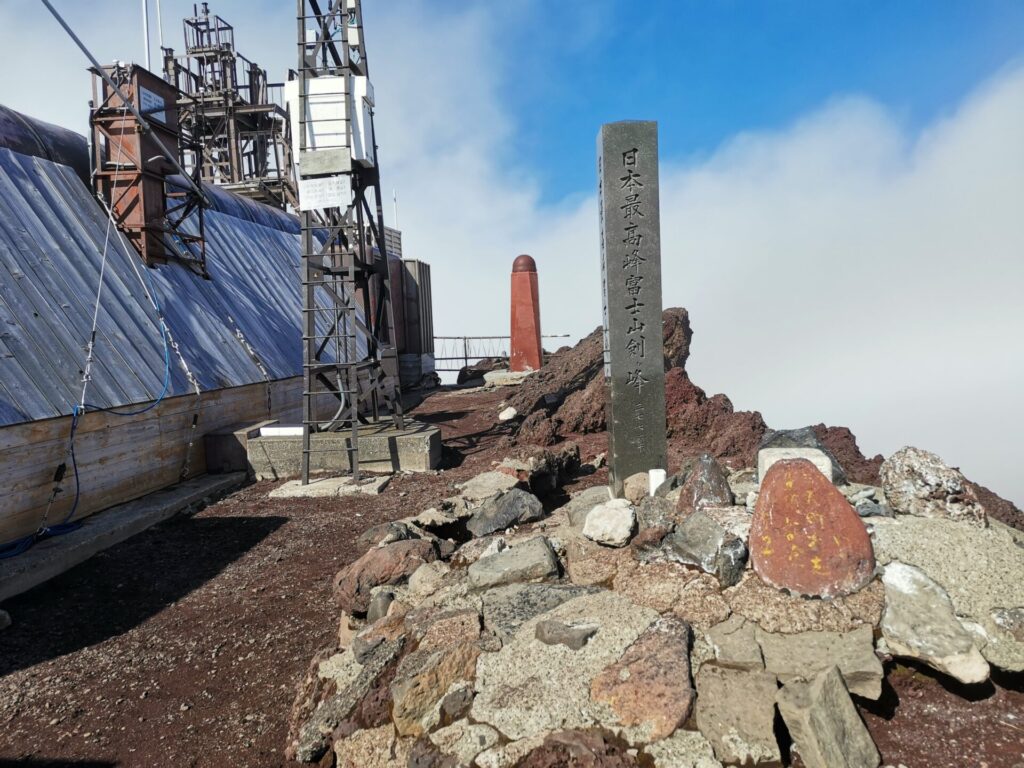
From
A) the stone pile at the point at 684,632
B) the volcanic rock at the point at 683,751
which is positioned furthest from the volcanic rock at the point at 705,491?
the volcanic rock at the point at 683,751

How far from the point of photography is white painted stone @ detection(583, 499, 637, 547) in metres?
5.46

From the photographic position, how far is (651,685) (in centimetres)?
367

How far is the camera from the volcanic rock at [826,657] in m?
3.64

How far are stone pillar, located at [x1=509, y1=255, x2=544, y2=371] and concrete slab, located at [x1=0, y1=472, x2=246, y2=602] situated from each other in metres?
13.9

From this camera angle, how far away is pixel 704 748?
3381 mm

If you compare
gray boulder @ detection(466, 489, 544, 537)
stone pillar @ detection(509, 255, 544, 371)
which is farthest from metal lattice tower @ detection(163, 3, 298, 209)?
gray boulder @ detection(466, 489, 544, 537)

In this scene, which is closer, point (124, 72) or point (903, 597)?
point (903, 597)

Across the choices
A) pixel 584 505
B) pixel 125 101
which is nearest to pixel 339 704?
pixel 584 505

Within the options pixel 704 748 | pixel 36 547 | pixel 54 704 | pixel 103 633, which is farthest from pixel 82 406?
pixel 704 748

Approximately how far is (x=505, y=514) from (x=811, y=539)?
3620 millimetres

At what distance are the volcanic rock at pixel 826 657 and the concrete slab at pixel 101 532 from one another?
21.4ft

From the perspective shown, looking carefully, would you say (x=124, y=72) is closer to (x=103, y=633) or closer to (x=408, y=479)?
(x=408, y=479)

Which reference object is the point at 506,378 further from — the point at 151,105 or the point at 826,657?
the point at 826,657

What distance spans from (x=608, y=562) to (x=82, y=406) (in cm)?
650
